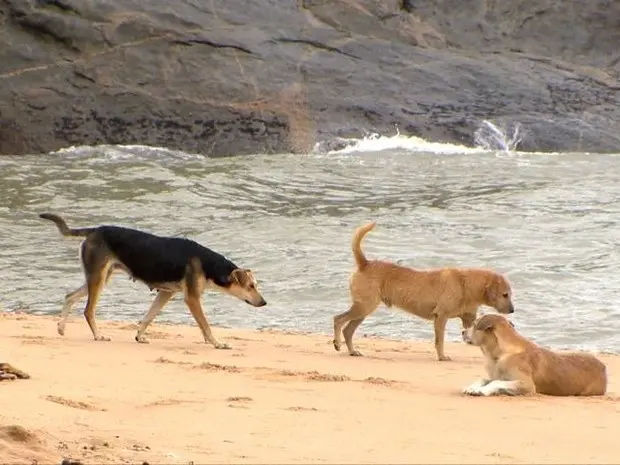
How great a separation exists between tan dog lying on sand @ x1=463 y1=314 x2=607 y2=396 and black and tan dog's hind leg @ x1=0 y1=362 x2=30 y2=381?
101 inches

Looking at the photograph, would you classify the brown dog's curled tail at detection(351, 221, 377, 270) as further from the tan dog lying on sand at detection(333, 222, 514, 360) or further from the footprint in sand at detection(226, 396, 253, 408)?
the footprint in sand at detection(226, 396, 253, 408)

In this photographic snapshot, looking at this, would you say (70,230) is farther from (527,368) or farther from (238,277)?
(527,368)

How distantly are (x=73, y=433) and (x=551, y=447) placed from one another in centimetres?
221

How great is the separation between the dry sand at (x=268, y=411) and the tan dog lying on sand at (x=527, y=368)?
147 millimetres

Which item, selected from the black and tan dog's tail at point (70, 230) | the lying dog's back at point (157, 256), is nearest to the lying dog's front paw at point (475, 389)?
the lying dog's back at point (157, 256)

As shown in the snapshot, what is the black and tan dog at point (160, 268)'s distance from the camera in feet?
35.8

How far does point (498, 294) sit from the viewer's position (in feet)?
35.0

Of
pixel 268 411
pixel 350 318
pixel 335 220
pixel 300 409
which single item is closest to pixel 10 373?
pixel 268 411

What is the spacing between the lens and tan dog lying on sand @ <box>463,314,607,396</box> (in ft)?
27.8

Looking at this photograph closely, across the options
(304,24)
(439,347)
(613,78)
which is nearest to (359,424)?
(439,347)

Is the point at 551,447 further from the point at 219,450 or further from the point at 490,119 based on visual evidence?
the point at 490,119

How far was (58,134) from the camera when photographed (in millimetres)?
23156

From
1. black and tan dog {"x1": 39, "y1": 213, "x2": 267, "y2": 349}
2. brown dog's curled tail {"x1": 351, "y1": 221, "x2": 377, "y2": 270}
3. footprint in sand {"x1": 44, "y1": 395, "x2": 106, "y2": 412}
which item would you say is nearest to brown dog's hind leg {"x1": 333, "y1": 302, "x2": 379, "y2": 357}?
brown dog's curled tail {"x1": 351, "y1": 221, "x2": 377, "y2": 270}

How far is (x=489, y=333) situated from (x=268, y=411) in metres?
1.92
